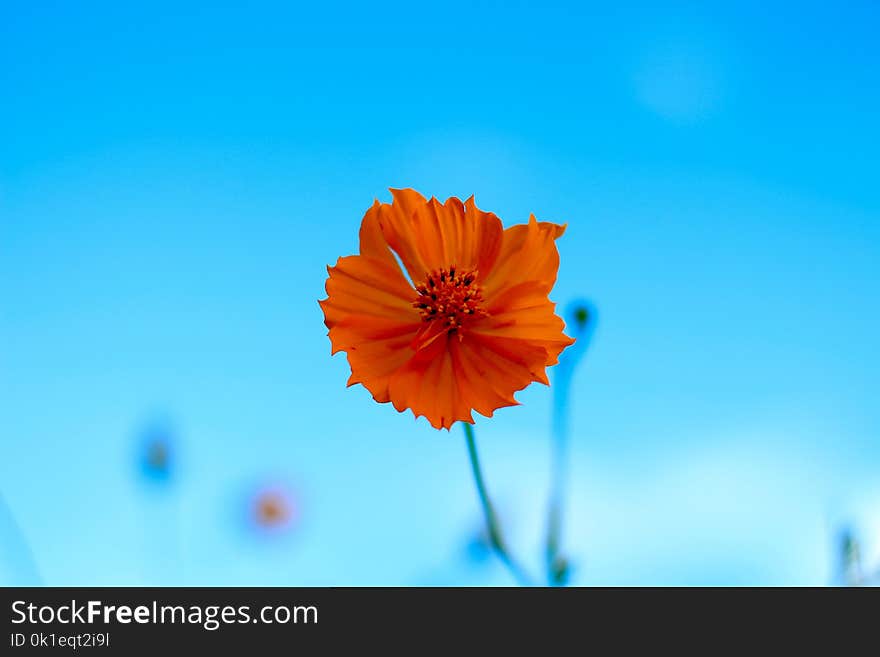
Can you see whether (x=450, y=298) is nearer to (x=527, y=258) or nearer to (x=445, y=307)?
(x=445, y=307)

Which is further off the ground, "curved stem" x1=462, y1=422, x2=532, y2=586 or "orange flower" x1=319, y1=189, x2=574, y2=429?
"orange flower" x1=319, y1=189, x2=574, y2=429

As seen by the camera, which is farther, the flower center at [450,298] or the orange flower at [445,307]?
the flower center at [450,298]

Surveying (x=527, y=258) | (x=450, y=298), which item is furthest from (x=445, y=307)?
(x=527, y=258)

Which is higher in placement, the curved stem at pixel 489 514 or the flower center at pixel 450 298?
the flower center at pixel 450 298

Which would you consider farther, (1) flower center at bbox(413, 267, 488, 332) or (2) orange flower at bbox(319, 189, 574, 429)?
(1) flower center at bbox(413, 267, 488, 332)
